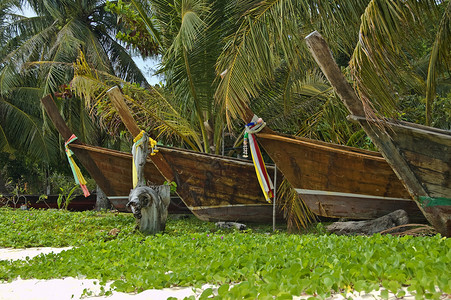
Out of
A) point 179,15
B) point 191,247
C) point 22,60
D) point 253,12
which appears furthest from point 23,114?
point 191,247

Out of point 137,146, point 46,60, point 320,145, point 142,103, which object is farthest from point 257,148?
point 46,60

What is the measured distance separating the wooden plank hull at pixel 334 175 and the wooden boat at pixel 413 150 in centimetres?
135

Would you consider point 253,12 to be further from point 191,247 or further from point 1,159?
point 1,159

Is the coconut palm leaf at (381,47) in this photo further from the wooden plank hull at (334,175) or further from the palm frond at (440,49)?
the wooden plank hull at (334,175)

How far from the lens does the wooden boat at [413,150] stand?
4797 mm

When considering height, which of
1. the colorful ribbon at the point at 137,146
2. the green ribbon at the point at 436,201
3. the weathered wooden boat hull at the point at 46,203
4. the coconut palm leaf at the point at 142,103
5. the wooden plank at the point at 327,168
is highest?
the coconut palm leaf at the point at 142,103

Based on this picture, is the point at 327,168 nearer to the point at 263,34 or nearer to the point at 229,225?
the point at 263,34

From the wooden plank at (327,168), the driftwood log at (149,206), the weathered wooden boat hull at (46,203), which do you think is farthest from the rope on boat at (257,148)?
the weathered wooden boat hull at (46,203)

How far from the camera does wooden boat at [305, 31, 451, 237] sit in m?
4.80

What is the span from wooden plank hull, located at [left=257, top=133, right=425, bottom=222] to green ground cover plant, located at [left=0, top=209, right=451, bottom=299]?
170 centimetres

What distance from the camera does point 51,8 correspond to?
1561 centimetres

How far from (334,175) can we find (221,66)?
228cm

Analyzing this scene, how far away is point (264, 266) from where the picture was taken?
10.2ft

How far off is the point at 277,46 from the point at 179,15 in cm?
292
